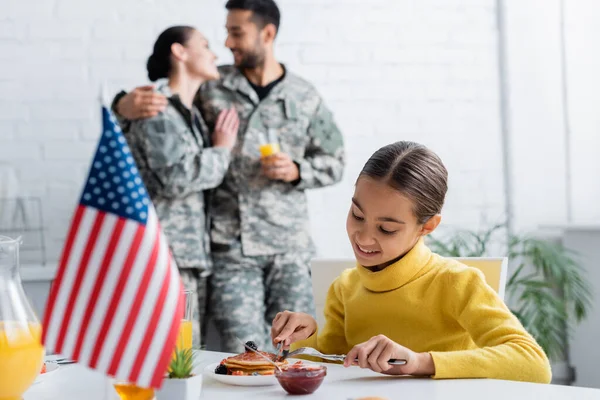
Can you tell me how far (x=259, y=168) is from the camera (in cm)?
291

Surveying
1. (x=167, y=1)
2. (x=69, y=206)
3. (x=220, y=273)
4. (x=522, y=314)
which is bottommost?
(x=522, y=314)

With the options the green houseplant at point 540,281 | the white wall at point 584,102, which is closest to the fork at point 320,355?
the green houseplant at point 540,281

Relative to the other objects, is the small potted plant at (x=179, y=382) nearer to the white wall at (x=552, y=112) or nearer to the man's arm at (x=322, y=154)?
the man's arm at (x=322, y=154)

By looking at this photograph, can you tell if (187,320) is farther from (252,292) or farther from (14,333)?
(252,292)

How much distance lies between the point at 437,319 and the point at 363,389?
1.10 feet

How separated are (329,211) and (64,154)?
3.33 feet

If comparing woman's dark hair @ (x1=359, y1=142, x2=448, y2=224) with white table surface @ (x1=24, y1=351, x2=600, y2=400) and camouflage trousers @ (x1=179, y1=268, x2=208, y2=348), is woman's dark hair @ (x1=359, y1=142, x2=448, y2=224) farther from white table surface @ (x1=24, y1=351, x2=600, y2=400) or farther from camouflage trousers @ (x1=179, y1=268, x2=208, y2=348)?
camouflage trousers @ (x1=179, y1=268, x2=208, y2=348)

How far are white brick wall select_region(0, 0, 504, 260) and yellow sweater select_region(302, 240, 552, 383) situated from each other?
1596 mm

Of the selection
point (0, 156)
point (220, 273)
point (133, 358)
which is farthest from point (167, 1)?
point (133, 358)

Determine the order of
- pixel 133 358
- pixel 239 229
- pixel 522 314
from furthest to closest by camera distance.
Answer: pixel 522 314, pixel 239 229, pixel 133 358

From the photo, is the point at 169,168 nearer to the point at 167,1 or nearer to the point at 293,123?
the point at 293,123

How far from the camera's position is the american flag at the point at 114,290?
914 mm

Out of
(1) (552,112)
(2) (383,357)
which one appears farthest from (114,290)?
(1) (552,112)

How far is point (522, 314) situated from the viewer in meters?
3.20
